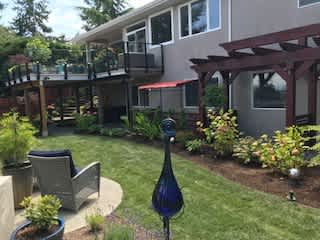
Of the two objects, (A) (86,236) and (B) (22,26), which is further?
(B) (22,26)

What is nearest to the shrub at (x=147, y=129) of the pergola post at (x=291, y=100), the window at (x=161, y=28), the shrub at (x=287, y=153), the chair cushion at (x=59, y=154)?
the window at (x=161, y=28)

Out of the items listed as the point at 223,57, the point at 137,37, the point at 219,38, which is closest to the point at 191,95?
the point at 219,38

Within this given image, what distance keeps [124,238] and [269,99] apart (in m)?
7.52

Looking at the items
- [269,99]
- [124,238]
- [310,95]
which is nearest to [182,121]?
[269,99]

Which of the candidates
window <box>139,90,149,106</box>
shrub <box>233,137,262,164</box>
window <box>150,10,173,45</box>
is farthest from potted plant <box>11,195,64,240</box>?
window <box>139,90,149,106</box>

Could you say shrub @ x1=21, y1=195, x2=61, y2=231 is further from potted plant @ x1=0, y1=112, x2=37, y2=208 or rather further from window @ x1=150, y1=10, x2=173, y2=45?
window @ x1=150, y1=10, x2=173, y2=45

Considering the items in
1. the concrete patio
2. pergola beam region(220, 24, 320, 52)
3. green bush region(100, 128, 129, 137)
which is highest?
pergola beam region(220, 24, 320, 52)

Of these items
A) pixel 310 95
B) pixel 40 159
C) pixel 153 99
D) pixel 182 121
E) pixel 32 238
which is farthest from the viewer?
pixel 153 99

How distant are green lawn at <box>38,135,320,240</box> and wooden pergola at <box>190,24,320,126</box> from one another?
2.55m

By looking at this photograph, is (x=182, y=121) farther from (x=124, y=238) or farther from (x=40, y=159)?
(x=124, y=238)

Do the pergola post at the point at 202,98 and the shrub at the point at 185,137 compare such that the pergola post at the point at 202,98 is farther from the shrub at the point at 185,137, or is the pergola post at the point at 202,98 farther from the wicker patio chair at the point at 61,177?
the wicker patio chair at the point at 61,177

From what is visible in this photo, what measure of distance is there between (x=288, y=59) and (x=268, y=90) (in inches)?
109

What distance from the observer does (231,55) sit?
8.46 metres

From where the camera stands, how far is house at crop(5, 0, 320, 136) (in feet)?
24.9
